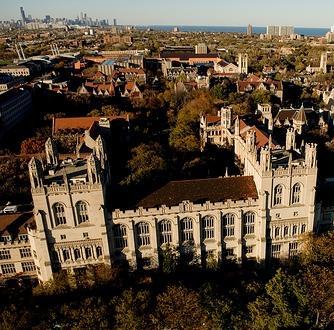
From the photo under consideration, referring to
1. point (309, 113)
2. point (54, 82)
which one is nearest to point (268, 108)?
point (309, 113)

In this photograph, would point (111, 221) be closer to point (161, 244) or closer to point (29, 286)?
point (161, 244)

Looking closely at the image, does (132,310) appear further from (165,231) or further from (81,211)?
(81,211)

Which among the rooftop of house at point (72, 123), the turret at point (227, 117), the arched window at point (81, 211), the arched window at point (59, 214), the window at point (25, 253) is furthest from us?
the rooftop of house at point (72, 123)

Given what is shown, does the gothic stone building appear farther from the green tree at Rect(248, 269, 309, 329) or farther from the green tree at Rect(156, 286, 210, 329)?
the green tree at Rect(156, 286, 210, 329)

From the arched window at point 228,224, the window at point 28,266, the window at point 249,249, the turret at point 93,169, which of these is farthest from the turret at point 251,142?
the window at point 28,266

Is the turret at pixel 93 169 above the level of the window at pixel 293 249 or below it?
above

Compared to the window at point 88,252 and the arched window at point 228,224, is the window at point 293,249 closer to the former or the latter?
the arched window at point 228,224

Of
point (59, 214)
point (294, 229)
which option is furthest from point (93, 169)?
point (294, 229)
